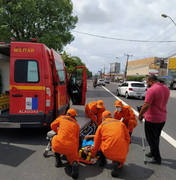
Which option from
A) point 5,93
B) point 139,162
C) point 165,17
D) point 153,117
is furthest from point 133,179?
point 165,17

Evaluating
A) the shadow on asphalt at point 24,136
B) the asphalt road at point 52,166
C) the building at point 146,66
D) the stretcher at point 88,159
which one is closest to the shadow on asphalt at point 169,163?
the asphalt road at point 52,166

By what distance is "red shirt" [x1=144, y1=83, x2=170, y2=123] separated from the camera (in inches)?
137

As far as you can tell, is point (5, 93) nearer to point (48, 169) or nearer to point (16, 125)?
point (16, 125)

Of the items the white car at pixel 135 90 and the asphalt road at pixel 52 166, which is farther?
the white car at pixel 135 90

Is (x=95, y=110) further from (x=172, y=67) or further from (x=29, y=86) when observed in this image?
(x=172, y=67)

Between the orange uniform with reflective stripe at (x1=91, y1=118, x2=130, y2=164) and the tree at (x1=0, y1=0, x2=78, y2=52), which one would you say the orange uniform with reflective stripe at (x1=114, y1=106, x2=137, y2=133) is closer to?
the orange uniform with reflective stripe at (x1=91, y1=118, x2=130, y2=164)

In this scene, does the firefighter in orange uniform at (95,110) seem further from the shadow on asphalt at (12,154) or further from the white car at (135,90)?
the white car at (135,90)

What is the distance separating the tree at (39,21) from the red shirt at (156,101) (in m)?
13.1

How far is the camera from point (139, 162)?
3.73m

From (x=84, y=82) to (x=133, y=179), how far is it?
4022 millimetres

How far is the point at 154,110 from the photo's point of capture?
3.59 metres

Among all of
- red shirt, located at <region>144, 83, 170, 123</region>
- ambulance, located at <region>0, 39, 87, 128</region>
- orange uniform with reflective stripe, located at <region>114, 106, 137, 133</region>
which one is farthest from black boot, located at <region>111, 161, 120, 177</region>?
ambulance, located at <region>0, 39, 87, 128</region>

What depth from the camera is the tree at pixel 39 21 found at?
1431 cm

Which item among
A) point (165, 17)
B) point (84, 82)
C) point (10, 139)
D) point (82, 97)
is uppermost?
point (165, 17)
